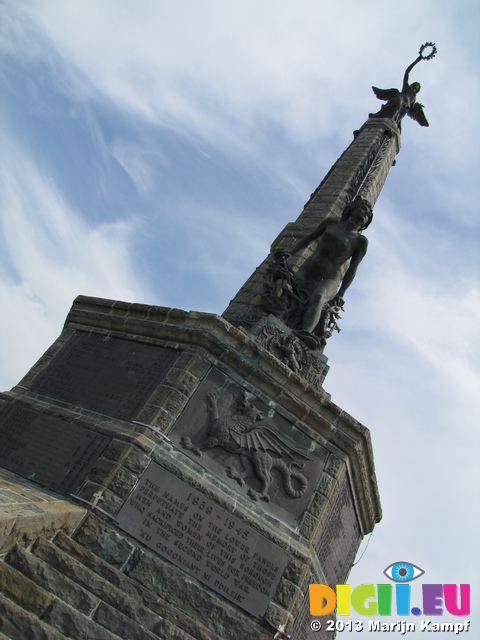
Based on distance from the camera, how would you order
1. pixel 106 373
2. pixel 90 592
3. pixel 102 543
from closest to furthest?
pixel 90 592 < pixel 102 543 < pixel 106 373

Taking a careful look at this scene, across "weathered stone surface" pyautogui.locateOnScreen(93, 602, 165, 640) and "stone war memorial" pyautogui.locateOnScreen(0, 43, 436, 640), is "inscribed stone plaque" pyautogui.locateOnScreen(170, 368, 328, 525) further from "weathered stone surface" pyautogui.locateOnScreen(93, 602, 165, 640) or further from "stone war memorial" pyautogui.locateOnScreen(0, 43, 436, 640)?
"weathered stone surface" pyautogui.locateOnScreen(93, 602, 165, 640)

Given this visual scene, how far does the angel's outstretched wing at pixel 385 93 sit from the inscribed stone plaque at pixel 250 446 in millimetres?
11250

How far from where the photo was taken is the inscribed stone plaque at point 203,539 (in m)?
4.04

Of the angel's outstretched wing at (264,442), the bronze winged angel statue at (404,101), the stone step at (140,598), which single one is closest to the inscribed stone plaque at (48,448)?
the stone step at (140,598)

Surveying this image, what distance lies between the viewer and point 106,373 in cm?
520

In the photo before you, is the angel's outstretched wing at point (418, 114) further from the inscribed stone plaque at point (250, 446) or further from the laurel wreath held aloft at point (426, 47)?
the inscribed stone plaque at point (250, 446)

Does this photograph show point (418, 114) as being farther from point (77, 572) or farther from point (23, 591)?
point (23, 591)

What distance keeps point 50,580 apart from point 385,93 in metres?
13.8

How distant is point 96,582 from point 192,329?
2325 millimetres

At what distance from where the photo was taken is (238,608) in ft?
13.3

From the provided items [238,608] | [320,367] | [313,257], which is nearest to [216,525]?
[238,608]

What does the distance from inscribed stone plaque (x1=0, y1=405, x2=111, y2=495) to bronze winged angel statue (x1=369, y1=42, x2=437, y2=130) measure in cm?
1118

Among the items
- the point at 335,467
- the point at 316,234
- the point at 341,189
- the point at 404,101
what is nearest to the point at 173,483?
the point at 335,467

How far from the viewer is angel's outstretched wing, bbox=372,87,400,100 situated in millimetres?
13438
